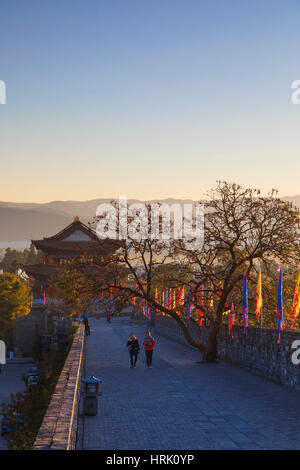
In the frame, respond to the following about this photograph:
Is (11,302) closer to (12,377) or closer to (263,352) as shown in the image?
(12,377)

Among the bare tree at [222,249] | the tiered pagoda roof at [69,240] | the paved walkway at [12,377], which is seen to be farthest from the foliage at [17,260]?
the bare tree at [222,249]

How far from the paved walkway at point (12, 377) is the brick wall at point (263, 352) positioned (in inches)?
830

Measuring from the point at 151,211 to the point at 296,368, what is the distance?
1094cm

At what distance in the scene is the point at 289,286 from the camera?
25.4 metres

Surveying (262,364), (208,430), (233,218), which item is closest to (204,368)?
(262,364)

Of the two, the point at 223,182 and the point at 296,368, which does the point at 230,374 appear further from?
the point at 223,182

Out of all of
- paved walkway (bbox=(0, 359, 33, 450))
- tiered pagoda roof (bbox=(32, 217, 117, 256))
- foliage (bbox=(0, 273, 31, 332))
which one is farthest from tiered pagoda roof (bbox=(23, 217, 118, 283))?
paved walkway (bbox=(0, 359, 33, 450))

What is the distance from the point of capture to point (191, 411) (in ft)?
47.8

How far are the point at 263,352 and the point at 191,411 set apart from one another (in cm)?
685

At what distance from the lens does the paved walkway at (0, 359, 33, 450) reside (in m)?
46.1

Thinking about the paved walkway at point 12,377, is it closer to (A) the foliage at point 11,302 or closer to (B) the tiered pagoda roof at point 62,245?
(B) the tiered pagoda roof at point 62,245

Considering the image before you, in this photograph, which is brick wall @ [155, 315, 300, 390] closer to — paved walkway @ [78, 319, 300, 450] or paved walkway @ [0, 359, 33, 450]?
paved walkway @ [78, 319, 300, 450]

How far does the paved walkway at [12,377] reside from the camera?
46.1 m

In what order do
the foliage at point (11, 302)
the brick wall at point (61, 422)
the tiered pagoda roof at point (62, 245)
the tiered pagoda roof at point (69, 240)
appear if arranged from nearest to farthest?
the brick wall at point (61, 422) → the tiered pagoda roof at point (62, 245) → the tiered pagoda roof at point (69, 240) → the foliage at point (11, 302)
